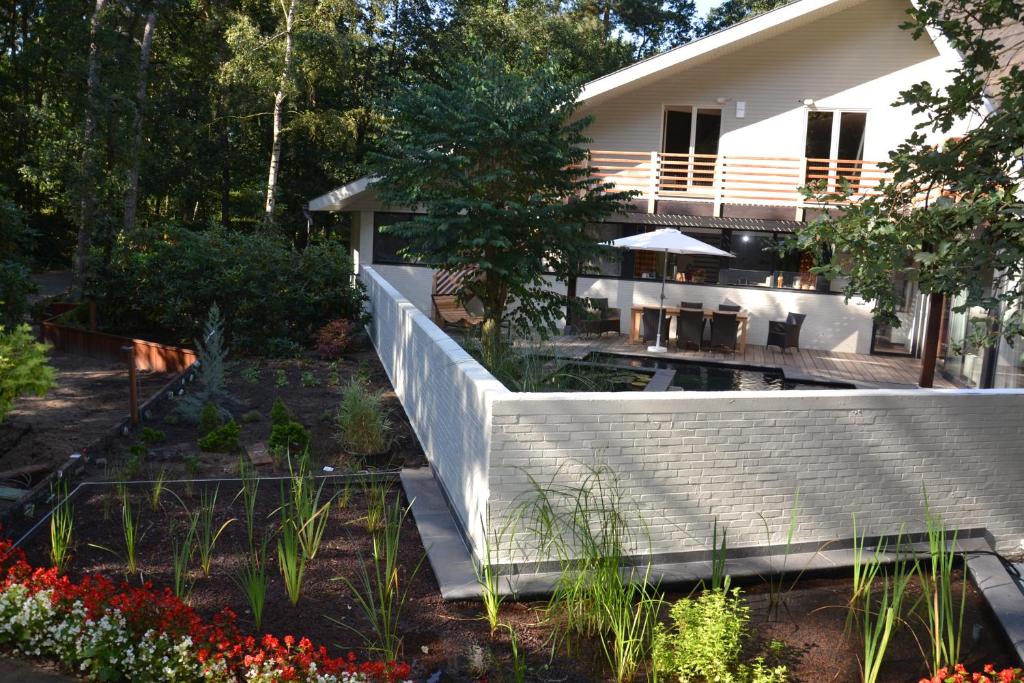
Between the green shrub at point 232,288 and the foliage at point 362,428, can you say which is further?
the green shrub at point 232,288

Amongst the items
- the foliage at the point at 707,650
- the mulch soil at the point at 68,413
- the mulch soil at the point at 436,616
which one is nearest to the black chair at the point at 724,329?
the mulch soil at the point at 68,413

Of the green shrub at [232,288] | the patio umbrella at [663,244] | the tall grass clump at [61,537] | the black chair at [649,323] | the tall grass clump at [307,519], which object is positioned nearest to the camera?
the tall grass clump at [61,537]

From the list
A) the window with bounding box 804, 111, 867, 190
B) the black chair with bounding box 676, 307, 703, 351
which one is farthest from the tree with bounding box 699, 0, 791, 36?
the black chair with bounding box 676, 307, 703, 351

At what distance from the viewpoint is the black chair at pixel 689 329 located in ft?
49.9

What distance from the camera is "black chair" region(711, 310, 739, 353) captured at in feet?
50.3

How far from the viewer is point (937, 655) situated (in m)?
4.35

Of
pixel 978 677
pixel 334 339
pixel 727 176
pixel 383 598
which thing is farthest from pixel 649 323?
pixel 978 677

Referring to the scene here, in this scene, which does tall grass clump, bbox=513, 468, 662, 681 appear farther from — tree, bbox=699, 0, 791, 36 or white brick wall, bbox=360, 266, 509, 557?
tree, bbox=699, 0, 791, 36

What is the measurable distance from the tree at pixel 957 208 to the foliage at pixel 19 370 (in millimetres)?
6004

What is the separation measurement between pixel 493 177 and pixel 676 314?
7005 mm

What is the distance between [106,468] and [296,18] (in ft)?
63.5

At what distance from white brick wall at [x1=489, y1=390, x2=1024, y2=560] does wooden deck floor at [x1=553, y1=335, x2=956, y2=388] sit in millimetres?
6205

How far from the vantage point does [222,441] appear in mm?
7922

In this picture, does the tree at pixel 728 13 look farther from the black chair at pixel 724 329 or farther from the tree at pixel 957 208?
the tree at pixel 957 208
